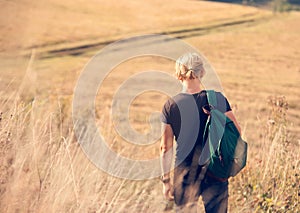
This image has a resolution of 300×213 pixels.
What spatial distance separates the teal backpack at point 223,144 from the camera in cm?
303

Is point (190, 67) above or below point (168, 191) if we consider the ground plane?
above

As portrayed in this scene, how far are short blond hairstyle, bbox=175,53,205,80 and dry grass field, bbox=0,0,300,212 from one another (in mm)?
905

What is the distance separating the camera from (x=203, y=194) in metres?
3.26

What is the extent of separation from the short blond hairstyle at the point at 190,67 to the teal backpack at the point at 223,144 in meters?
0.16

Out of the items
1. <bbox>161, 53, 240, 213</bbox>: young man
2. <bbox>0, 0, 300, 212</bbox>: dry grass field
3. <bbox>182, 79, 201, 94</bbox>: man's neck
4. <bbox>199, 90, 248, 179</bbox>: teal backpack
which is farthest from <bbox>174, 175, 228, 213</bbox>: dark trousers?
<bbox>182, 79, 201, 94</bbox>: man's neck

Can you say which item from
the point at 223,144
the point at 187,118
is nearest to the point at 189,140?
the point at 187,118

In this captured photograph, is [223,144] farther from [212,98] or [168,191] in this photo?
[168,191]

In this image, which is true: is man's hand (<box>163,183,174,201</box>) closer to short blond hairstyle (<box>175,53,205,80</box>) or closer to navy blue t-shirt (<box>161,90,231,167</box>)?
navy blue t-shirt (<box>161,90,231,167</box>)

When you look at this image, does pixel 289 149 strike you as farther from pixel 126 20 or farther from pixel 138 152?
pixel 126 20

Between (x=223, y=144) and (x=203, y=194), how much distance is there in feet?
1.43

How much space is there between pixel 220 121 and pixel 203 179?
1.41 ft

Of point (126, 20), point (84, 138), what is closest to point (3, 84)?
point (84, 138)

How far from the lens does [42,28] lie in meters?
23.4

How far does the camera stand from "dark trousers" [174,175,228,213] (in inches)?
126
